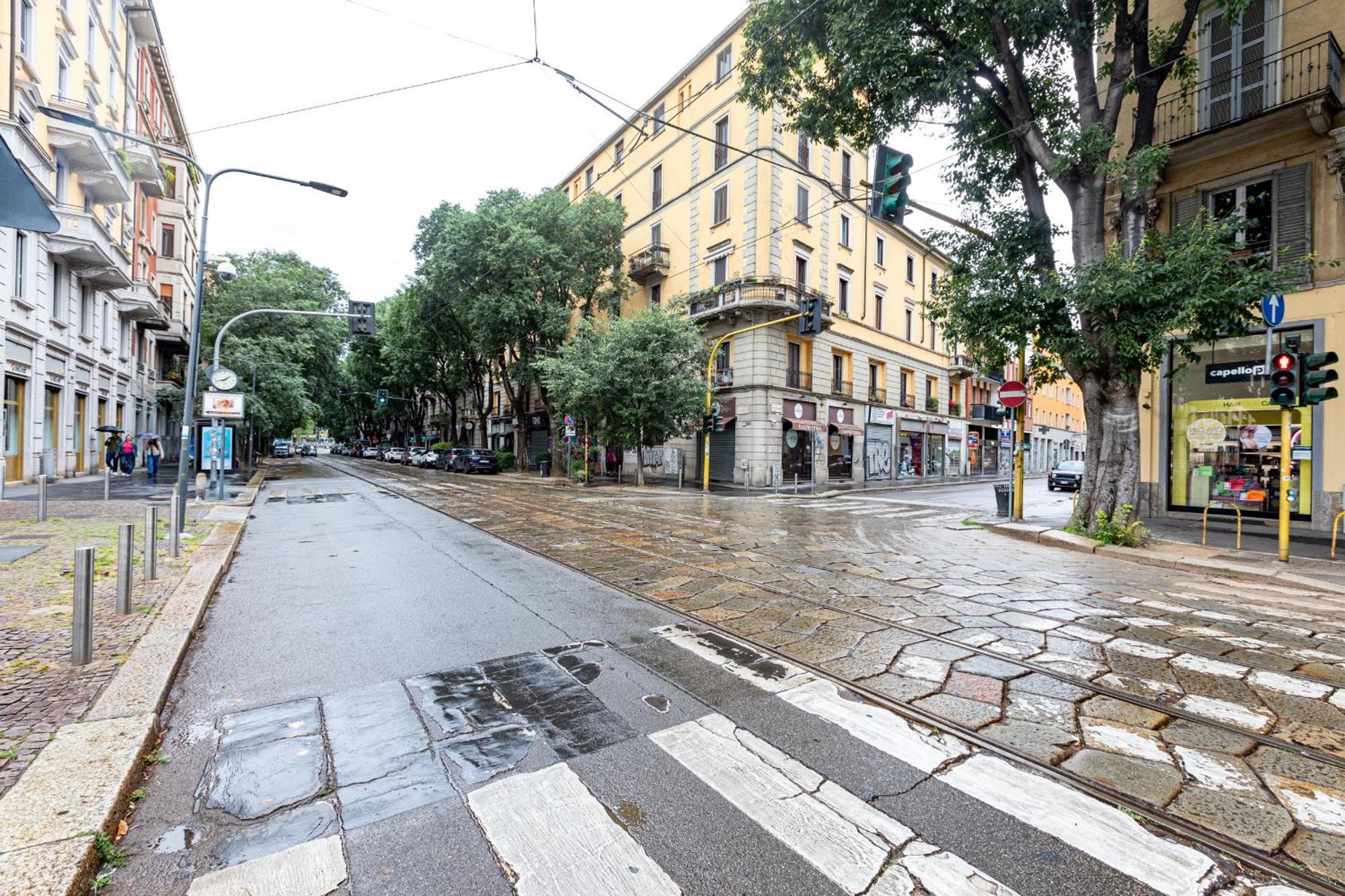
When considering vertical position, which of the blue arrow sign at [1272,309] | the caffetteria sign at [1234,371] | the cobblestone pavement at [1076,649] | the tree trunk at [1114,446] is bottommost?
the cobblestone pavement at [1076,649]

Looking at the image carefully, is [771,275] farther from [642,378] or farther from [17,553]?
[17,553]

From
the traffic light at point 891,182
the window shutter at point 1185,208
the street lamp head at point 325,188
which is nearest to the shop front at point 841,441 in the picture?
the window shutter at point 1185,208

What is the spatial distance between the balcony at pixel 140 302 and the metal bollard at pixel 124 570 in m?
25.4

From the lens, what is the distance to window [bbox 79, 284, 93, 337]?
21.2 m

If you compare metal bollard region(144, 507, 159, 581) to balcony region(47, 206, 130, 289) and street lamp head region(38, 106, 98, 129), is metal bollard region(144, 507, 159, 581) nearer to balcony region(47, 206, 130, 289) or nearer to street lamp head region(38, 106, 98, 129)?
street lamp head region(38, 106, 98, 129)

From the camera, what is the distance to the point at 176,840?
7.70 feet

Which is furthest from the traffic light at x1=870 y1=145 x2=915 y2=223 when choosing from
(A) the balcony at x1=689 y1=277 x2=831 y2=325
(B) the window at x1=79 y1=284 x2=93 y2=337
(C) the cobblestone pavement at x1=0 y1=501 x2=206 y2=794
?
(B) the window at x1=79 y1=284 x2=93 y2=337

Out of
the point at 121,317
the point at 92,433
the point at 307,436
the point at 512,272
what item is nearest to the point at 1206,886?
the point at 512,272

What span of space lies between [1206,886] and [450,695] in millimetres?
3616

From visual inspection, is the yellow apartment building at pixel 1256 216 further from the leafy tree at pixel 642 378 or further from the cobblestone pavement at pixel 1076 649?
the leafy tree at pixel 642 378

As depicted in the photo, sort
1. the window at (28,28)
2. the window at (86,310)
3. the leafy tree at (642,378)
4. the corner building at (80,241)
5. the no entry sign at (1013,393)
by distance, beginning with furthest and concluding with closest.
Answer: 1. the leafy tree at (642,378)
2. the window at (86,310)
3. the corner building at (80,241)
4. the window at (28,28)
5. the no entry sign at (1013,393)

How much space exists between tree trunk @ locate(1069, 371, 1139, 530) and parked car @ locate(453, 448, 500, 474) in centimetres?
3067

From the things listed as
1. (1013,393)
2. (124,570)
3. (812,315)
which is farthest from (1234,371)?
(124,570)

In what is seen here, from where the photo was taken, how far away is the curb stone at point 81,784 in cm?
201
